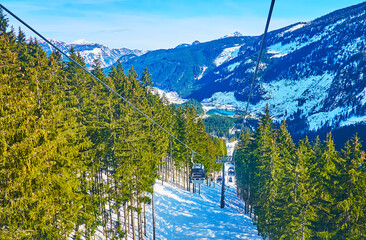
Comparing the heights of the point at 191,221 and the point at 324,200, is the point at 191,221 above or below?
below

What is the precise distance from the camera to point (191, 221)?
32.2 m

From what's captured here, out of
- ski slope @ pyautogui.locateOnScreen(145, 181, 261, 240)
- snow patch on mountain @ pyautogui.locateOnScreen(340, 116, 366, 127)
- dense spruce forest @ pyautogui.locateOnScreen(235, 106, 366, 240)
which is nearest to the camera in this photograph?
dense spruce forest @ pyautogui.locateOnScreen(235, 106, 366, 240)

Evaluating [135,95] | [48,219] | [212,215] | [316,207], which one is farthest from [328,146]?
[135,95]

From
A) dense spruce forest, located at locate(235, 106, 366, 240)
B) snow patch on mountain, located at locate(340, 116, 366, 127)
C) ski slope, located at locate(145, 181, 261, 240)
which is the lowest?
ski slope, located at locate(145, 181, 261, 240)

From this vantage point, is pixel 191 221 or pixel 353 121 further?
pixel 353 121

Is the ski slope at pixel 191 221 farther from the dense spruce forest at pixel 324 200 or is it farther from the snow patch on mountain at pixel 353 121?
the snow patch on mountain at pixel 353 121

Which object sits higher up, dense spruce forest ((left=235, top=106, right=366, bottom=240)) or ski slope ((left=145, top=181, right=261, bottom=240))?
dense spruce forest ((left=235, top=106, right=366, bottom=240))

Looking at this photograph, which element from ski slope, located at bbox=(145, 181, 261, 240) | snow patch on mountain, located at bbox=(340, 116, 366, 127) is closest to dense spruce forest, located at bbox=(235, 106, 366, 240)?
ski slope, located at bbox=(145, 181, 261, 240)

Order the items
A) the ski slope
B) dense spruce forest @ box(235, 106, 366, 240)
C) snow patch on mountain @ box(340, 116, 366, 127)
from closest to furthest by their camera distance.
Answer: dense spruce forest @ box(235, 106, 366, 240) < the ski slope < snow patch on mountain @ box(340, 116, 366, 127)

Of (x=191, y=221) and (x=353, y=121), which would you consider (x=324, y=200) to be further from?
(x=353, y=121)

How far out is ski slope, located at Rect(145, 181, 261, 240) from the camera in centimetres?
2806

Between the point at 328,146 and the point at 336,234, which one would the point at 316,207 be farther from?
the point at 328,146

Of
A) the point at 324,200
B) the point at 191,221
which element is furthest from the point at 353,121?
the point at 324,200

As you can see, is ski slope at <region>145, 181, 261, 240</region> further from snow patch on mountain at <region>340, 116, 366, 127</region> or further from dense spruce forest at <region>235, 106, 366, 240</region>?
snow patch on mountain at <region>340, 116, 366, 127</region>
